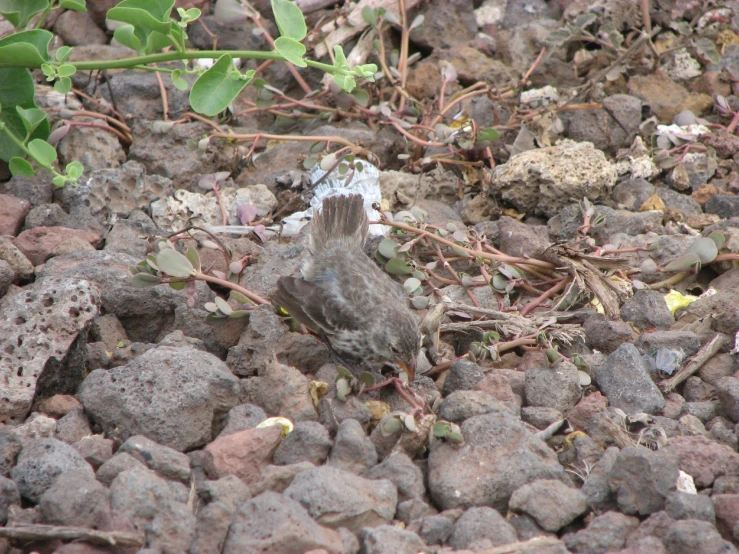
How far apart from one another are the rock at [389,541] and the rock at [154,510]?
584 mm

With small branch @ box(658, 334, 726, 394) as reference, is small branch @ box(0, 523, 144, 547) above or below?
above

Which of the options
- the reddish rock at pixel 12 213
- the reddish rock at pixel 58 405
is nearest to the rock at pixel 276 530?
the reddish rock at pixel 58 405

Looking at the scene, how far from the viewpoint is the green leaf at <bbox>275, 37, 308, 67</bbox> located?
3680mm

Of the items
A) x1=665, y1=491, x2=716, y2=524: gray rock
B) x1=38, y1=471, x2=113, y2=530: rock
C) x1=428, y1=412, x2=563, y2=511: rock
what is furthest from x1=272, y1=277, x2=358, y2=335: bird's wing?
x1=665, y1=491, x2=716, y2=524: gray rock

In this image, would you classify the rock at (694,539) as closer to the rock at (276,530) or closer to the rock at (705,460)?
the rock at (705,460)

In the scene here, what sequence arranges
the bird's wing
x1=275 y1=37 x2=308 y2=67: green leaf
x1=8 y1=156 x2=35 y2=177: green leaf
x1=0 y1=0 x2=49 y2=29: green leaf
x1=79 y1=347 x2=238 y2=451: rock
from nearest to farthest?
1. x1=79 y1=347 x2=238 y2=451: rock
2. x1=275 y1=37 x2=308 y2=67: green leaf
3. the bird's wing
4. x1=0 y1=0 x2=49 y2=29: green leaf
5. x1=8 y1=156 x2=35 y2=177: green leaf

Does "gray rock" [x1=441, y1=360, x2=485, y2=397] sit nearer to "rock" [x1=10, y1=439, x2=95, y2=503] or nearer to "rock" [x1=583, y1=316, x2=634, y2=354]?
"rock" [x1=583, y1=316, x2=634, y2=354]

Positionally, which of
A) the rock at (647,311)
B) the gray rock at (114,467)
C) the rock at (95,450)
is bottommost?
the rock at (647,311)

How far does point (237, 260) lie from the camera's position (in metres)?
4.79

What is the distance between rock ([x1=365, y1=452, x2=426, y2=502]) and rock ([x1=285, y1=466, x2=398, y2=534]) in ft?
0.49

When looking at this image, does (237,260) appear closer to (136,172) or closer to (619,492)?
(136,172)

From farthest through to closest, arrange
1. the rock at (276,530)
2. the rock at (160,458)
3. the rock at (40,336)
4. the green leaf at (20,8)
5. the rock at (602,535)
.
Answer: the green leaf at (20,8) < the rock at (40,336) < the rock at (160,458) < the rock at (602,535) < the rock at (276,530)

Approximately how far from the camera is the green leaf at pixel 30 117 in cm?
447

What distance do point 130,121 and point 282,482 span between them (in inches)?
144
